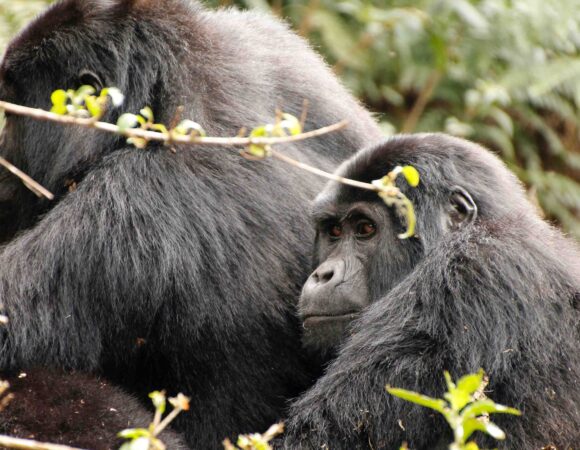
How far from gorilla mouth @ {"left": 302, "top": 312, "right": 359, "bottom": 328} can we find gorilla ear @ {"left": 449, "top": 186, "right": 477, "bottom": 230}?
21.8 inches

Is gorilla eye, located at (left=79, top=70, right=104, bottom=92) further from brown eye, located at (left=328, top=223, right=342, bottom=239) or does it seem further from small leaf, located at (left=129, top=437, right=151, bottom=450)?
small leaf, located at (left=129, top=437, right=151, bottom=450)

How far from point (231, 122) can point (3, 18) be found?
2.88 m

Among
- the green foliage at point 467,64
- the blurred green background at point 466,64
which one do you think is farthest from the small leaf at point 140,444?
the blurred green background at point 466,64

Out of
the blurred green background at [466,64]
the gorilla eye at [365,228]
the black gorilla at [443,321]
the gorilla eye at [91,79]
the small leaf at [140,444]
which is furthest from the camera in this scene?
the blurred green background at [466,64]

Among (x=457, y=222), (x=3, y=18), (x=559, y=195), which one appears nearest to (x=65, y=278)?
(x=457, y=222)

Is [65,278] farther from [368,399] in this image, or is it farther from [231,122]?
[368,399]

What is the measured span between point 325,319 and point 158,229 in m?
0.78

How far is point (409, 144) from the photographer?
425 cm

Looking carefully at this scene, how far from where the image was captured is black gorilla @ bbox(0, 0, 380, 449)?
157 inches

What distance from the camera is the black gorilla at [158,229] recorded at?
3998mm

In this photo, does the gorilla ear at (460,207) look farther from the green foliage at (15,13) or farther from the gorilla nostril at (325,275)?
the green foliage at (15,13)

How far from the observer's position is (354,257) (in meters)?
4.16

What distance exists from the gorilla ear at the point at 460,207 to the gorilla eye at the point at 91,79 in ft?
5.41

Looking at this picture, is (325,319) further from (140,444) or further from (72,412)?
(140,444)
